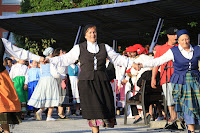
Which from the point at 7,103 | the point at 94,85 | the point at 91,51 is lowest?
the point at 7,103

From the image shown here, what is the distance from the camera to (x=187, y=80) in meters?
7.52

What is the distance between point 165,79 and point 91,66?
255cm

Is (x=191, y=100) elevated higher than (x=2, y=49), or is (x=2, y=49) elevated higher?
(x=2, y=49)

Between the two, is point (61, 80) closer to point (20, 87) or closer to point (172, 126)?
point (20, 87)

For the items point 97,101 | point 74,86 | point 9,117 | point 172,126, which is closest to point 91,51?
point 97,101

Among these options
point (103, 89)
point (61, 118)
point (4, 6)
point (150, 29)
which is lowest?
point (61, 118)

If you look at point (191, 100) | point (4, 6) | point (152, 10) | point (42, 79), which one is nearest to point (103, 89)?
point (191, 100)

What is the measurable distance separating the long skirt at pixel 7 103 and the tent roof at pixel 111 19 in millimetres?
9529

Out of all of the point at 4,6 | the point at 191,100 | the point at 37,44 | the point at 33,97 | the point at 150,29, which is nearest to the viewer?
the point at 191,100

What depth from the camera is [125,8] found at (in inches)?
678

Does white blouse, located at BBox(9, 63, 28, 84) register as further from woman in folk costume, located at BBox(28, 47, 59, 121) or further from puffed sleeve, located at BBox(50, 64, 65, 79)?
puffed sleeve, located at BBox(50, 64, 65, 79)

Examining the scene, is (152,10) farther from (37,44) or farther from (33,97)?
(37,44)

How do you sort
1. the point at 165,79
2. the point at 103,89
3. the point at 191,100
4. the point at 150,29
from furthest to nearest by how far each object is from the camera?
the point at 150,29
the point at 165,79
the point at 191,100
the point at 103,89

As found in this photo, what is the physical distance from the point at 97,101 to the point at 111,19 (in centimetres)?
1247
